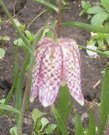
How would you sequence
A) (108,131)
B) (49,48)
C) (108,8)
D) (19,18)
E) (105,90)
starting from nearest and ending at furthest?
(49,48) → (105,90) → (108,131) → (108,8) → (19,18)

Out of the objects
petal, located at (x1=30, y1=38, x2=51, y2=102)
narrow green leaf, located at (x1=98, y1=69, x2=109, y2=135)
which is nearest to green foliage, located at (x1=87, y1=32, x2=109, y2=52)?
narrow green leaf, located at (x1=98, y1=69, x2=109, y2=135)

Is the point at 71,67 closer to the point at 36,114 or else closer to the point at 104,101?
the point at 104,101

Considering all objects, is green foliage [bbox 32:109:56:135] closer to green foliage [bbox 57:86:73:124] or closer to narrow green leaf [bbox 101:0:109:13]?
green foliage [bbox 57:86:73:124]

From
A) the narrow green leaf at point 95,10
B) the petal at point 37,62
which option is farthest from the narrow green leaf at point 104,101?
the narrow green leaf at point 95,10

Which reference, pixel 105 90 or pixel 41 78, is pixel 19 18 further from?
pixel 41 78

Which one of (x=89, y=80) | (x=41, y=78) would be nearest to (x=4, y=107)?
(x=41, y=78)

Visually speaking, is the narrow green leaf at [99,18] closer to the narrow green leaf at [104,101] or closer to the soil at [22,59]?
the soil at [22,59]

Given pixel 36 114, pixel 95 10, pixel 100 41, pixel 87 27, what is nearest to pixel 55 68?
pixel 87 27
